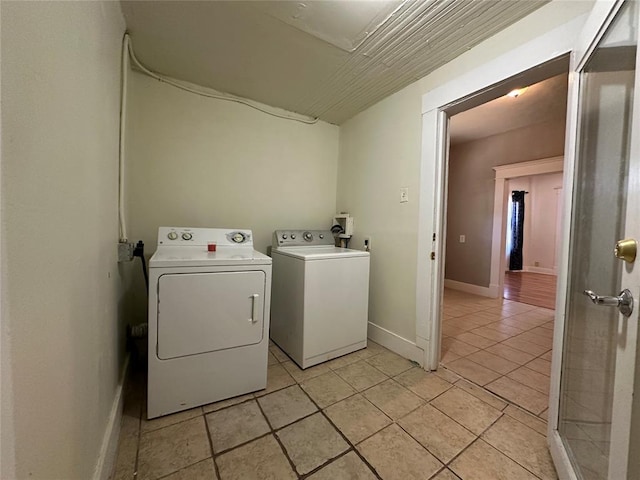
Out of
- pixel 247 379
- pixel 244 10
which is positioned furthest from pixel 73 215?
pixel 244 10

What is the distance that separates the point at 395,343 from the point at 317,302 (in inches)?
31.7

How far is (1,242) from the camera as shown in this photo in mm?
411

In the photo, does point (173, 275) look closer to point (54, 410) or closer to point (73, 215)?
point (73, 215)

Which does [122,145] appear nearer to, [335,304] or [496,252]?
[335,304]

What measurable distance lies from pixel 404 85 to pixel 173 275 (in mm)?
2170

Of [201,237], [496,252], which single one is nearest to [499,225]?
[496,252]

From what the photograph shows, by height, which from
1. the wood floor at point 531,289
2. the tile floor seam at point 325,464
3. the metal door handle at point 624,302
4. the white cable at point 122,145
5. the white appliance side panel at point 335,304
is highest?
the white cable at point 122,145

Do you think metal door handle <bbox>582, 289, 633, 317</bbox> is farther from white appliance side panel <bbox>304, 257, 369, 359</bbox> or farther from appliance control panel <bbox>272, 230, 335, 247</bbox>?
appliance control panel <bbox>272, 230, 335, 247</bbox>

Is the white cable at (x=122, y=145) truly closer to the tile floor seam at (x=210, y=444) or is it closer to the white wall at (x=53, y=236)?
the white wall at (x=53, y=236)

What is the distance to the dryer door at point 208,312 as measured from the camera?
52.5 inches

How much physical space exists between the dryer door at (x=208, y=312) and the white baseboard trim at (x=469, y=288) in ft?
12.4

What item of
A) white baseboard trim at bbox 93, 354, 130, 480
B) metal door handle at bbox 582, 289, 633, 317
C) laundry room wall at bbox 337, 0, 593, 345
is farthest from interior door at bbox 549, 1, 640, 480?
white baseboard trim at bbox 93, 354, 130, 480

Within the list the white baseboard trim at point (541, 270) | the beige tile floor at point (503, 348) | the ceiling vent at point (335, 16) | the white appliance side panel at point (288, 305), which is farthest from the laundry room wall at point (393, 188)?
the white baseboard trim at point (541, 270)

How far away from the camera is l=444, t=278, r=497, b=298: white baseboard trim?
12.8 feet
